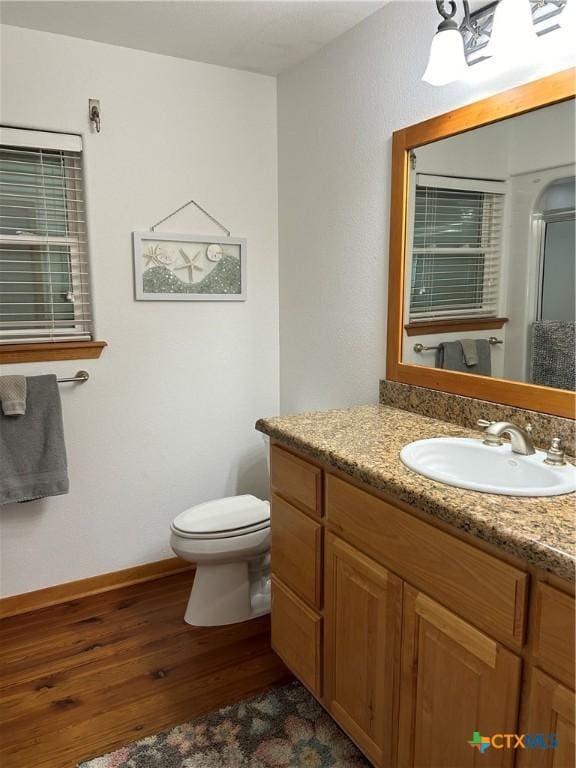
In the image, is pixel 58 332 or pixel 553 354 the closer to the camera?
pixel 553 354

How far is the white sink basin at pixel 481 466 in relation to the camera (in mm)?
1241

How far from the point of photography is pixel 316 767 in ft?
5.02

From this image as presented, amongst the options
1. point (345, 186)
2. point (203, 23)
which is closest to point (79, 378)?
point (345, 186)

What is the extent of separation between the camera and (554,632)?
0.92 meters

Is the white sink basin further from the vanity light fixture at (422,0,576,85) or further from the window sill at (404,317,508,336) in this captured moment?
the vanity light fixture at (422,0,576,85)

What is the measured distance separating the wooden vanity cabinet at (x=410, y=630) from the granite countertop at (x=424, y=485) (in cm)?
6

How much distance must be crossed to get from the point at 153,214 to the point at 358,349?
1052mm

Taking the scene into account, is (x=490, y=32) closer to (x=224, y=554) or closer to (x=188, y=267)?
(x=188, y=267)

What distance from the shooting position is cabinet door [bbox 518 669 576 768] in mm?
900

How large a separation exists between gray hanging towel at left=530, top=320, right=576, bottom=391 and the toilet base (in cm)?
136

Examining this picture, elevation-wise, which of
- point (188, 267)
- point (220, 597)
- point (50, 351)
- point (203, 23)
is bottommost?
point (220, 597)

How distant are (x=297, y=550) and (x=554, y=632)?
0.88 meters

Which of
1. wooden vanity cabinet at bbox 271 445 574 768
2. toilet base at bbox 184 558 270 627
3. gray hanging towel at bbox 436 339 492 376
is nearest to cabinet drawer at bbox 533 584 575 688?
wooden vanity cabinet at bbox 271 445 574 768

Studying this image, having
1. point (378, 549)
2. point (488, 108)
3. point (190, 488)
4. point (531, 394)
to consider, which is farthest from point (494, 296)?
point (190, 488)
